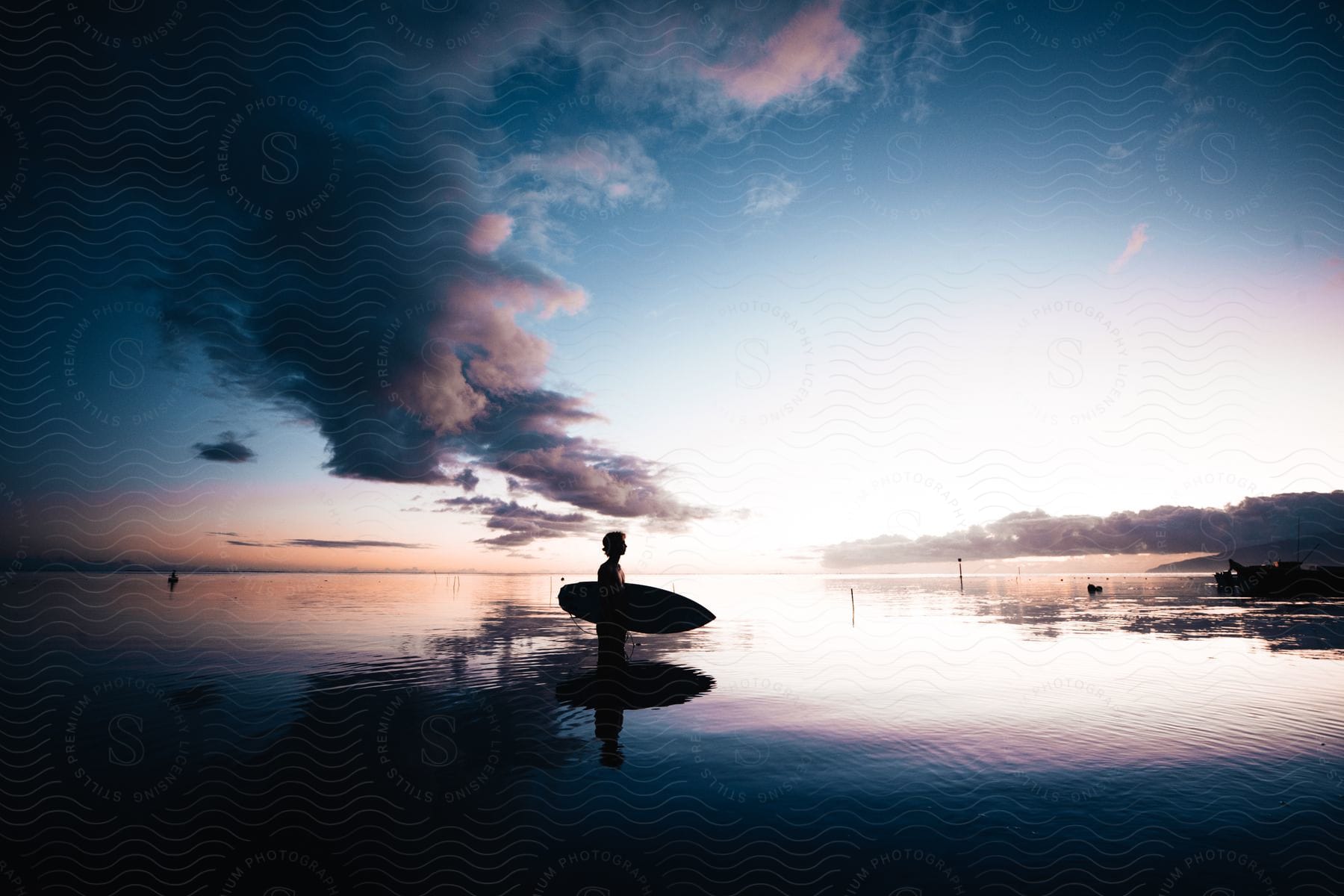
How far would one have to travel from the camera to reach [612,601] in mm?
15555

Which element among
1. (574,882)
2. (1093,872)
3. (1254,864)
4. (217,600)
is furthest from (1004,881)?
(217,600)

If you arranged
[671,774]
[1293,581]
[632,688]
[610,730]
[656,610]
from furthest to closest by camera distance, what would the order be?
1. [1293,581]
2. [656,610]
3. [632,688]
4. [610,730]
5. [671,774]

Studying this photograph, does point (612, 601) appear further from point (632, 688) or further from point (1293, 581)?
point (1293, 581)

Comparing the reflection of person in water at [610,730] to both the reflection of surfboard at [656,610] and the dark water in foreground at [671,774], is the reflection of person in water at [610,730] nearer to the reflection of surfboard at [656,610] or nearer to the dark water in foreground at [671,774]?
the dark water in foreground at [671,774]

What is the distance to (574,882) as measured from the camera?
25.5ft

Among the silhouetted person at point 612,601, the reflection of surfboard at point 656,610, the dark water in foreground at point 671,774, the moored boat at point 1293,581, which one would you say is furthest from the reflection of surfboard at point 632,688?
the moored boat at point 1293,581

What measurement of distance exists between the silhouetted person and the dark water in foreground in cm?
179

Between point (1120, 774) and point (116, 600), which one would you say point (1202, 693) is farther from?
point (116, 600)

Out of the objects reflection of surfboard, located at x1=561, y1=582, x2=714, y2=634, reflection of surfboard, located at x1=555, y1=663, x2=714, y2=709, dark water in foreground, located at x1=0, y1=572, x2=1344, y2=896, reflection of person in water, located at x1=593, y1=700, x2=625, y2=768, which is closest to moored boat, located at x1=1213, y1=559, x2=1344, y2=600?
dark water in foreground, located at x1=0, y1=572, x2=1344, y2=896

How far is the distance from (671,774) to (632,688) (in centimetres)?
792

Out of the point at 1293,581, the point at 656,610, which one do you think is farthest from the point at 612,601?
the point at 1293,581

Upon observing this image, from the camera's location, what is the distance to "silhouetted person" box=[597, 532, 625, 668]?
14914 mm

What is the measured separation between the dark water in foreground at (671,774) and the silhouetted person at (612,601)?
70.3 inches

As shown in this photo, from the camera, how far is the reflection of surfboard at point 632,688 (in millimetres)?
17109
